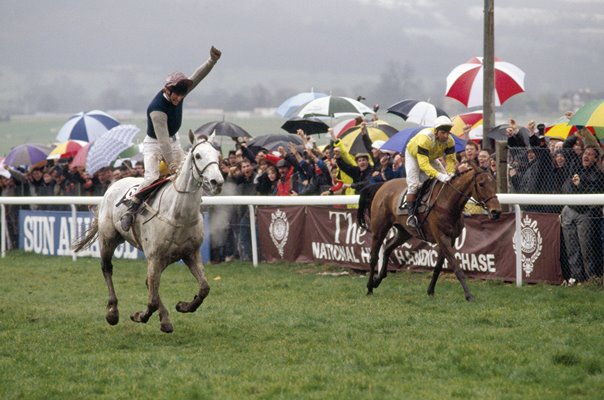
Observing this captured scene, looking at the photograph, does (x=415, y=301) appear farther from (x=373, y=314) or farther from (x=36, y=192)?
(x=36, y=192)

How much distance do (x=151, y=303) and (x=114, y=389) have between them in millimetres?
2302

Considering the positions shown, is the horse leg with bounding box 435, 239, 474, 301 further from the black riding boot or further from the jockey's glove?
the jockey's glove

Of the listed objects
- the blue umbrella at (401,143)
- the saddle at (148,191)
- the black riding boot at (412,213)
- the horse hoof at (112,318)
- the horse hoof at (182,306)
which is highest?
the blue umbrella at (401,143)

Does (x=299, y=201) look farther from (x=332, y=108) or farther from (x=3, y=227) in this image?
(x=3, y=227)

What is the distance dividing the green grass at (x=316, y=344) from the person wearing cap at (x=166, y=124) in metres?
1.46

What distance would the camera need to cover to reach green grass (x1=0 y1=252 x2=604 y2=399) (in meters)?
6.46

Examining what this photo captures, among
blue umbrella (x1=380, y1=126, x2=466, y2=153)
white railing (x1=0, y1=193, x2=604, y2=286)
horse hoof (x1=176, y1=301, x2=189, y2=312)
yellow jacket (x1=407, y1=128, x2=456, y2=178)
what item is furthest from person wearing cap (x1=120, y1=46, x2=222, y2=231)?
blue umbrella (x1=380, y1=126, x2=466, y2=153)

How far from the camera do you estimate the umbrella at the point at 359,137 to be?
15219mm

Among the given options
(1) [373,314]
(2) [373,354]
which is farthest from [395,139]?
(2) [373,354]

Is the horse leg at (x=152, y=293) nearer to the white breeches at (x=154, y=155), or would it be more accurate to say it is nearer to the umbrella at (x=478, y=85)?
the white breeches at (x=154, y=155)

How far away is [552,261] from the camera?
11.4m

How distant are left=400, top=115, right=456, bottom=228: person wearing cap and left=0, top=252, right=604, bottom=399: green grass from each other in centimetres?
120

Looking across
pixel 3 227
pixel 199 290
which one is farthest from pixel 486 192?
pixel 3 227

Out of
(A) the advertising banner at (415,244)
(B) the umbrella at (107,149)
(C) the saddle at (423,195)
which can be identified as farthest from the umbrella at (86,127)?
(C) the saddle at (423,195)
